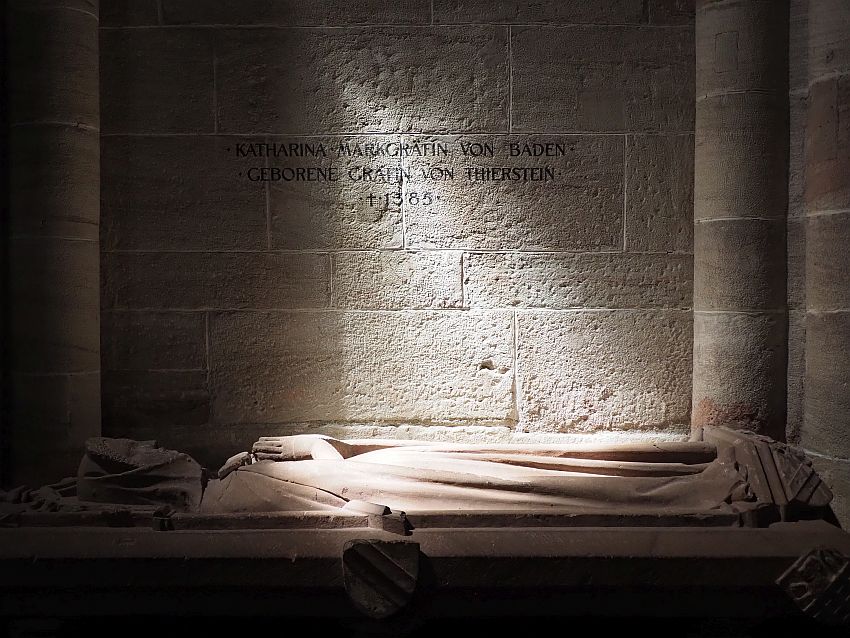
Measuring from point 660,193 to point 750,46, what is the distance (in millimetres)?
719

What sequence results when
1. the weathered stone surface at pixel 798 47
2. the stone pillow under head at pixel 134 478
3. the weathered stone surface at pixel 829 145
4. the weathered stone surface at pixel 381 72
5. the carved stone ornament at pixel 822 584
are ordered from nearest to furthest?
the carved stone ornament at pixel 822 584
the stone pillow under head at pixel 134 478
the weathered stone surface at pixel 829 145
the weathered stone surface at pixel 798 47
the weathered stone surface at pixel 381 72

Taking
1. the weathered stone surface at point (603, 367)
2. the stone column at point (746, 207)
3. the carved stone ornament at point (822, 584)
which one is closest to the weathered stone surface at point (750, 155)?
the stone column at point (746, 207)

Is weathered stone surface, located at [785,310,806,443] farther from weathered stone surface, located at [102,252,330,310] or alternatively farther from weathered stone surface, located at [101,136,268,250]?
weathered stone surface, located at [101,136,268,250]

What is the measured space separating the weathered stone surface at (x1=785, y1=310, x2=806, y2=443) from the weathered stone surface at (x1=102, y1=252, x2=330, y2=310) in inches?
82.7

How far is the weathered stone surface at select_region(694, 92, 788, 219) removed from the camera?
11.0ft

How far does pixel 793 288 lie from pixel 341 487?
2.19 metres

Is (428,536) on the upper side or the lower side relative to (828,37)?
lower

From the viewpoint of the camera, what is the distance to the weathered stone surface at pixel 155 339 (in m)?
3.59

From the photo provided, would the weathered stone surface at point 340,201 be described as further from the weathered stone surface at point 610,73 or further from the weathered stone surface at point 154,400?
the weathered stone surface at point 154,400

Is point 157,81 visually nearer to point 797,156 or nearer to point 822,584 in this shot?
point 797,156

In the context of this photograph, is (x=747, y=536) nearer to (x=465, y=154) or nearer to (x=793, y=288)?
(x=793, y=288)

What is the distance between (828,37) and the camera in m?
3.10

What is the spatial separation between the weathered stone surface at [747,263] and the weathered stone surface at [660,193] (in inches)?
7.1

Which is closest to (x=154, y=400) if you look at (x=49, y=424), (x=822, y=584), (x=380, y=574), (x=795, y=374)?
(x=49, y=424)
